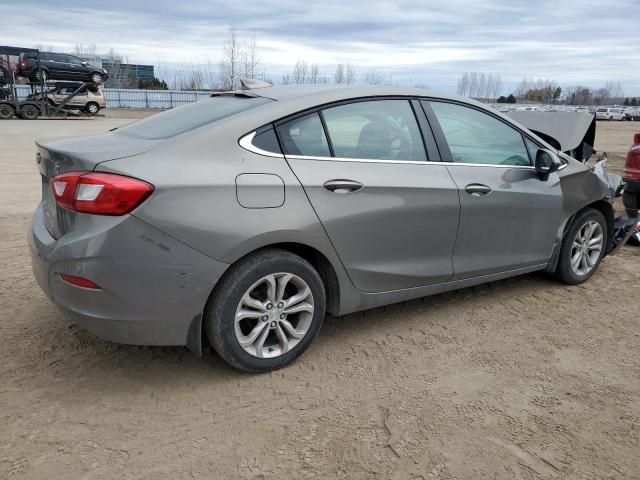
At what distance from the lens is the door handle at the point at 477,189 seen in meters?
3.60

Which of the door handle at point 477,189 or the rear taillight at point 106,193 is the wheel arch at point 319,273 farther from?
the door handle at point 477,189

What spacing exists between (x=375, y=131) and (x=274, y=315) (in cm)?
130

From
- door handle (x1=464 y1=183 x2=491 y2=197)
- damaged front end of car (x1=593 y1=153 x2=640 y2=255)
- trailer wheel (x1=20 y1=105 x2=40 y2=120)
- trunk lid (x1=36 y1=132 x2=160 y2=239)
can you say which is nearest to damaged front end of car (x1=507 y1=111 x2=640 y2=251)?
damaged front end of car (x1=593 y1=153 x2=640 y2=255)

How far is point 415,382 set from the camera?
3020 mm

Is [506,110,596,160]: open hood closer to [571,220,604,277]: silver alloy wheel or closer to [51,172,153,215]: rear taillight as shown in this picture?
[571,220,604,277]: silver alloy wheel

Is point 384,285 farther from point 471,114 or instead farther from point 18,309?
point 18,309

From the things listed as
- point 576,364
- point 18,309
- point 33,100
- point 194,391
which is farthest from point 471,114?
point 33,100

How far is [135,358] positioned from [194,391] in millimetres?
537

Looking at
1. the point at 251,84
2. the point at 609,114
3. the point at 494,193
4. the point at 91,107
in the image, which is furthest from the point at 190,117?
the point at 609,114

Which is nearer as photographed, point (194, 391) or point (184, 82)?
point (194, 391)

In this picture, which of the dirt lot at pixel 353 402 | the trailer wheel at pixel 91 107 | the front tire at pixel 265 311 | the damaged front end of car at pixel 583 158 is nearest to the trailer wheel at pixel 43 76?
the trailer wheel at pixel 91 107

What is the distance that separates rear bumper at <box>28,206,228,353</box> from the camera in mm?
2545

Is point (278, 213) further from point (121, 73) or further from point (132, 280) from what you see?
point (121, 73)

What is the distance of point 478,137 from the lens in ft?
12.6
